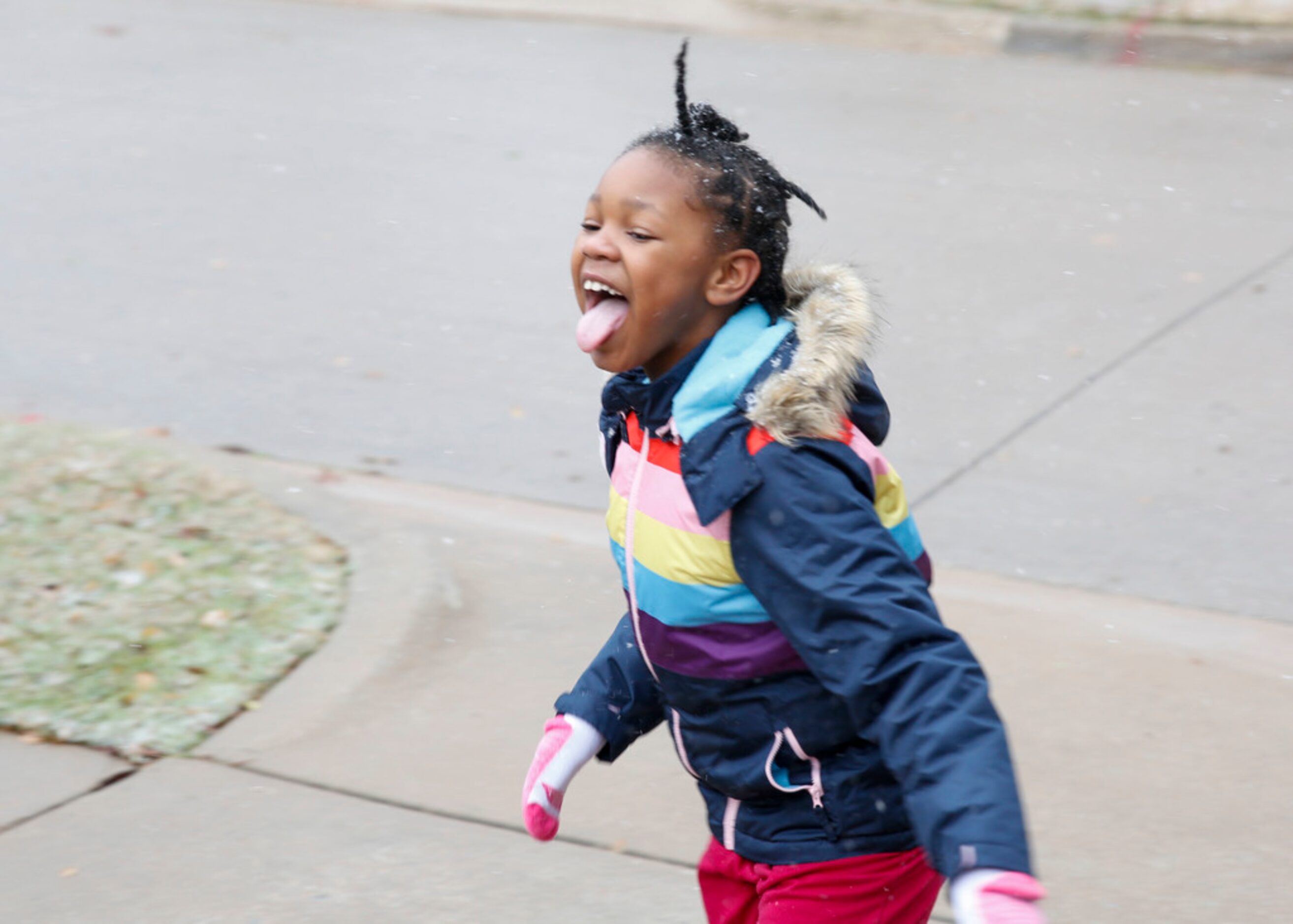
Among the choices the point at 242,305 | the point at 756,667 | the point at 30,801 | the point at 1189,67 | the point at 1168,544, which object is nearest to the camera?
the point at 756,667

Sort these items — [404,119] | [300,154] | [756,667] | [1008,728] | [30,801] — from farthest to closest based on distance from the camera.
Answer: [404,119] < [300,154] < [1008,728] < [30,801] < [756,667]

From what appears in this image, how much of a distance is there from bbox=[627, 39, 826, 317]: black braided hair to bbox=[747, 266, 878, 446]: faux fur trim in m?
0.05

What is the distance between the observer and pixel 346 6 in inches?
535

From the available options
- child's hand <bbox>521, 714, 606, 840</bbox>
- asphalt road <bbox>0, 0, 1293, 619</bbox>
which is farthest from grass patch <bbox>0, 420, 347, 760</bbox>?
child's hand <bbox>521, 714, 606, 840</bbox>

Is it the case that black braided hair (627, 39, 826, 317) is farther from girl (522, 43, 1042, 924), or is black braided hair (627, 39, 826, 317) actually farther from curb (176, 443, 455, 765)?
curb (176, 443, 455, 765)

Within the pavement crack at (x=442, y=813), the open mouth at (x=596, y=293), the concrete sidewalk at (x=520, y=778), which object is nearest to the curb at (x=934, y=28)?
the concrete sidewalk at (x=520, y=778)

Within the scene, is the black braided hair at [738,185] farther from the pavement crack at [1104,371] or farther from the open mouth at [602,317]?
the pavement crack at [1104,371]

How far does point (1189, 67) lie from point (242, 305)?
6.68 m

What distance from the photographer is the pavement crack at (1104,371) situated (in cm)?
536

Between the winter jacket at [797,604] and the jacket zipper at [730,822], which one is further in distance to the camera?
the jacket zipper at [730,822]

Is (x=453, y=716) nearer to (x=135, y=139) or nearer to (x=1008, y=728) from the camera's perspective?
(x=1008, y=728)

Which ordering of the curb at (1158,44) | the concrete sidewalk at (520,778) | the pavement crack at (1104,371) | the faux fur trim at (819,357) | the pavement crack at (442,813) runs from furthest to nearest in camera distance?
the curb at (1158,44) → the pavement crack at (1104,371) → the pavement crack at (442,813) → the concrete sidewalk at (520,778) → the faux fur trim at (819,357)

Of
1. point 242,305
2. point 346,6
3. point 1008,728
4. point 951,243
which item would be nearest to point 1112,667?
point 1008,728

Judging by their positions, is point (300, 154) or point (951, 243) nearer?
point (951, 243)
